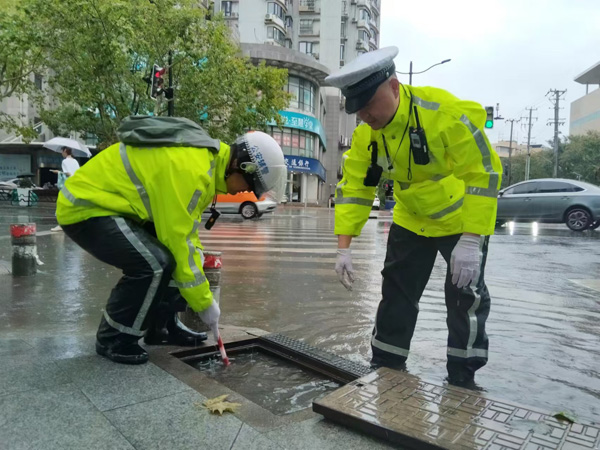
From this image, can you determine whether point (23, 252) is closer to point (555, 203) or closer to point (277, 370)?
point (277, 370)

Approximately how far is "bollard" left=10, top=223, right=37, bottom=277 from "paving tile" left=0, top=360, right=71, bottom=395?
3.37 m

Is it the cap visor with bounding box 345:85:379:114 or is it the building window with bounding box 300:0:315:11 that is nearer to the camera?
the cap visor with bounding box 345:85:379:114

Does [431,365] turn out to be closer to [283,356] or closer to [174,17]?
[283,356]

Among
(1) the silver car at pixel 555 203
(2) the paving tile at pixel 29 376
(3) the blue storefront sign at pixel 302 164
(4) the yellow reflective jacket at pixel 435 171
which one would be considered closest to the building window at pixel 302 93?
(3) the blue storefront sign at pixel 302 164

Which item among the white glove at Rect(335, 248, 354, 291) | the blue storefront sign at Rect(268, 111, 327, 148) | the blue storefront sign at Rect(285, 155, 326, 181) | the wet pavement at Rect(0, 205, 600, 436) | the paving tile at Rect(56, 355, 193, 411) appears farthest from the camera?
the blue storefront sign at Rect(285, 155, 326, 181)

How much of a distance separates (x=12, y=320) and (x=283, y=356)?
7.16ft

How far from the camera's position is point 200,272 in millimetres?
2697

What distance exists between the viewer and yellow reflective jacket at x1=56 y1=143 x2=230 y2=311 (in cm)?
258

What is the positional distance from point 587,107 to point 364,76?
77.0m

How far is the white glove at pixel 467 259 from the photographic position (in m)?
2.65

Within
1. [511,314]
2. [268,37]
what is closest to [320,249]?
[511,314]

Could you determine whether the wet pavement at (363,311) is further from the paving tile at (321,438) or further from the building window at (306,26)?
the building window at (306,26)

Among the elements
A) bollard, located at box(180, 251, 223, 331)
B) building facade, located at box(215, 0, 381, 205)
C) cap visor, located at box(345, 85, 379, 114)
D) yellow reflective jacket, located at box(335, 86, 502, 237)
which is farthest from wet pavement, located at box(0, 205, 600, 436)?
building facade, located at box(215, 0, 381, 205)

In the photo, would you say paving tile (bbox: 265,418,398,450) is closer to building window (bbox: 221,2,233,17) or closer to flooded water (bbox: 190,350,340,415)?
flooded water (bbox: 190,350,340,415)
